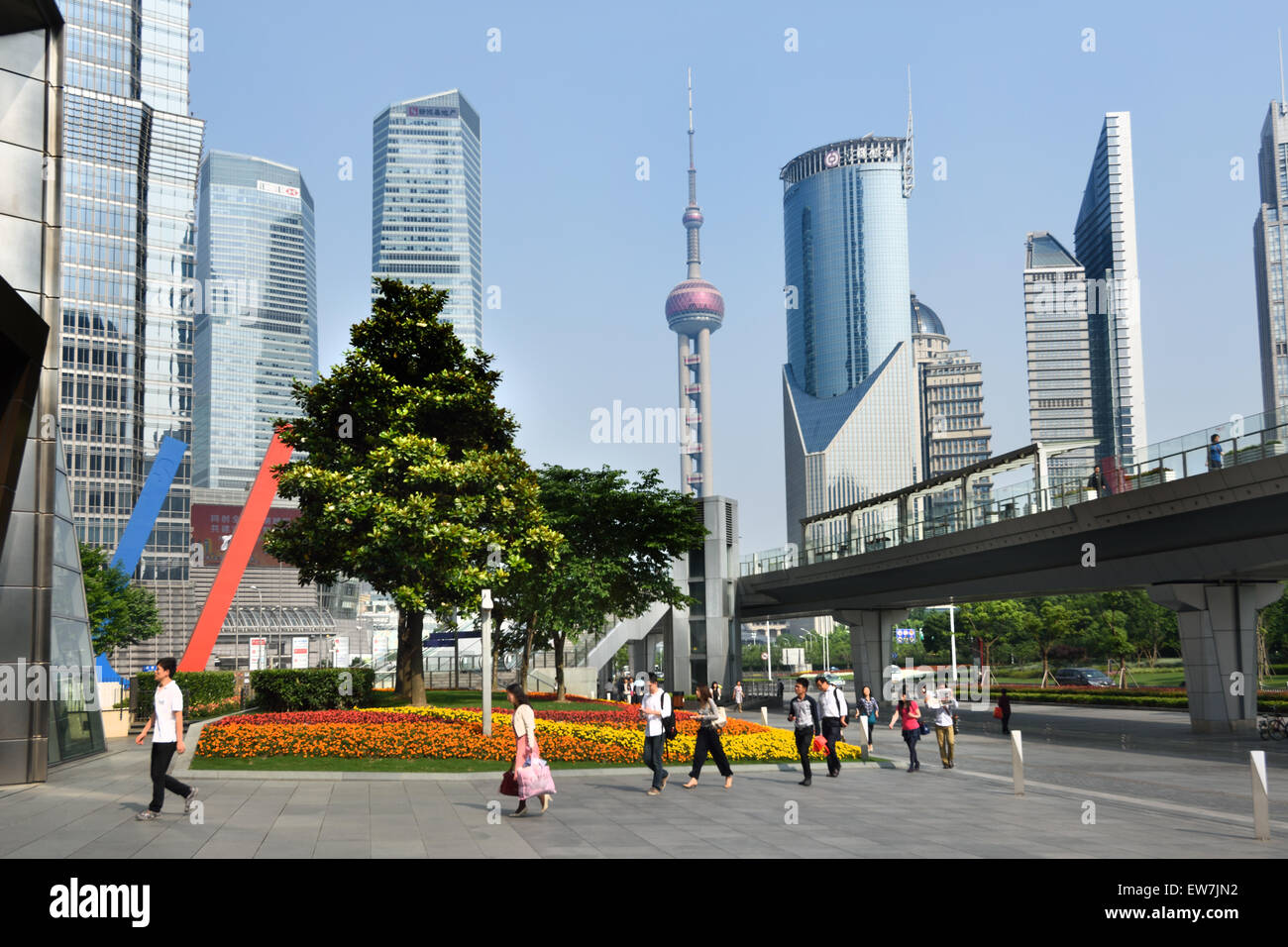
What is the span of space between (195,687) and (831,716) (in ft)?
76.0

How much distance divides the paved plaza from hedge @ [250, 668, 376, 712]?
5684mm

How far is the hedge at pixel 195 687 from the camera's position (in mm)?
34500

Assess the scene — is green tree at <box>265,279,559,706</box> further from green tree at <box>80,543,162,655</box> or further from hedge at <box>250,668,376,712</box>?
green tree at <box>80,543,162,655</box>

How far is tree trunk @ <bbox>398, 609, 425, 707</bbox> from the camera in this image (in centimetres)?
3325

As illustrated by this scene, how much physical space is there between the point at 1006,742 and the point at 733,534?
1449 inches

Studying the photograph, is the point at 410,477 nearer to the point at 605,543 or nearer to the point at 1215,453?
the point at 605,543

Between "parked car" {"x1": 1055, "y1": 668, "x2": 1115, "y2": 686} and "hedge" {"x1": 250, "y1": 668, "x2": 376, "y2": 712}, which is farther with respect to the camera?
"parked car" {"x1": 1055, "y1": 668, "x2": 1115, "y2": 686}

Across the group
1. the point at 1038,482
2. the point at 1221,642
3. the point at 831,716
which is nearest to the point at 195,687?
the point at 831,716

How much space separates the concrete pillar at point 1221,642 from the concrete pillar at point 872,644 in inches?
954

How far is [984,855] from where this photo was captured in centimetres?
1309

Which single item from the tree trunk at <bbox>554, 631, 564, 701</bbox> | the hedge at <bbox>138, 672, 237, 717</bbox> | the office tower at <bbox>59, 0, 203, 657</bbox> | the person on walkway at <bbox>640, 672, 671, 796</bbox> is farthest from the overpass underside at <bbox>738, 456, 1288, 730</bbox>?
the office tower at <bbox>59, 0, 203, 657</bbox>

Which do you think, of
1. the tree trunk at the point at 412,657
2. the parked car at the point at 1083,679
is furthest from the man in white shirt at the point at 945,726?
the parked car at the point at 1083,679
